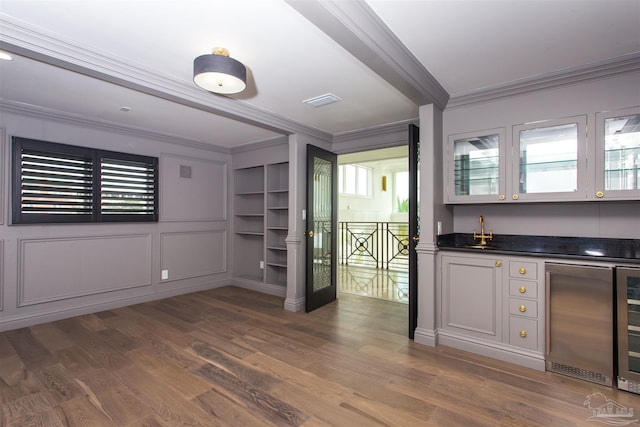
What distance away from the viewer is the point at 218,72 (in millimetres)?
2178

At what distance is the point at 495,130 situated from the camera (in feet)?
9.59

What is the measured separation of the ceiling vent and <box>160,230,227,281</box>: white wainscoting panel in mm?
3025

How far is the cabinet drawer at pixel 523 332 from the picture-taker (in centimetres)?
256

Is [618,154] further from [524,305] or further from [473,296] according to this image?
[473,296]

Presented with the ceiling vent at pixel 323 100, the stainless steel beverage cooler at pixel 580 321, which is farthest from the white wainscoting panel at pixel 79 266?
the stainless steel beverage cooler at pixel 580 321

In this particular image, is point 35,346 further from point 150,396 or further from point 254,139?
point 254,139

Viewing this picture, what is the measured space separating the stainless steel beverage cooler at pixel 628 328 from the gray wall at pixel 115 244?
16.4 ft

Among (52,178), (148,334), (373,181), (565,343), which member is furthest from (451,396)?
(373,181)

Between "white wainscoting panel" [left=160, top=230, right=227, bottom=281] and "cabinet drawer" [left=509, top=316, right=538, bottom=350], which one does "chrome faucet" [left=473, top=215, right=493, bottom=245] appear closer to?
"cabinet drawer" [left=509, top=316, right=538, bottom=350]

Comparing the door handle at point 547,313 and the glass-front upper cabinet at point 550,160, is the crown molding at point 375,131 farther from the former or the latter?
the door handle at point 547,313

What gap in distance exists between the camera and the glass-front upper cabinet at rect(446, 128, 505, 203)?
9.57 feet

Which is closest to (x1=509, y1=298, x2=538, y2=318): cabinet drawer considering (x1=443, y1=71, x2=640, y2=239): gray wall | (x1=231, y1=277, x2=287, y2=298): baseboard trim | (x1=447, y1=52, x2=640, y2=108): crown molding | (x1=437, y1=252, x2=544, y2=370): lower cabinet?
(x1=437, y1=252, x2=544, y2=370): lower cabinet

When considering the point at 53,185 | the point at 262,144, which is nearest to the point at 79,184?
the point at 53,185

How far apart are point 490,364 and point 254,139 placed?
13.6ft
